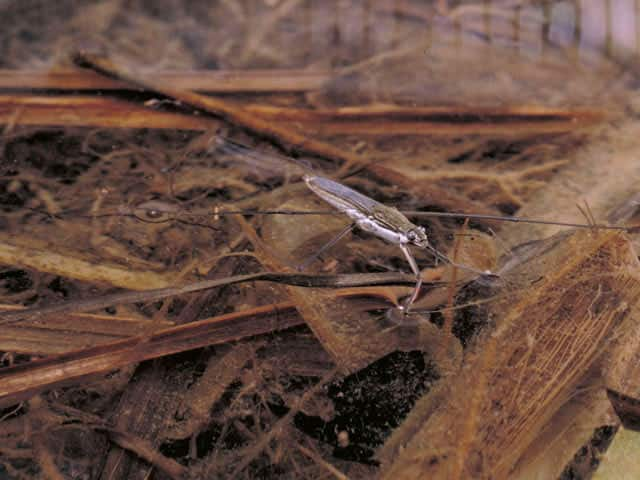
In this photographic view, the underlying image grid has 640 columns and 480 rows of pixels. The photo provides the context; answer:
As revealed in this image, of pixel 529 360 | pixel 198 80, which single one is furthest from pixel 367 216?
pixel 198 80

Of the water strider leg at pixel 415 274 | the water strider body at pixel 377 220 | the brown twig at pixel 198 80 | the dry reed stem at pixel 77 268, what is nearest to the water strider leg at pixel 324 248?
the water strider body at pixel 377 220

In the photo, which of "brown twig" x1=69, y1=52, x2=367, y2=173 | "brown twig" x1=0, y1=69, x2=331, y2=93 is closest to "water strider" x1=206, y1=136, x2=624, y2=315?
"brown twig" x1=69, y1=52, x2=367, y2=173

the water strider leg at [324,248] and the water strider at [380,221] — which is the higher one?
the water strider at [380,221]

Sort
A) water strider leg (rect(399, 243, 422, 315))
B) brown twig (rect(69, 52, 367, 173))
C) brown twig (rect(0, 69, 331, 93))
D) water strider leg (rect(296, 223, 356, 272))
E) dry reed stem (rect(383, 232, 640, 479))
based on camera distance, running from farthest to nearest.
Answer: brown twig (rect(0, 69, 331, 93))
brown twig (rect(69, 52, 367, 173))
water strider leg (rect(296, 223, 356, 272))
water strider leg (rect(399, 243, 422, 315))
dry reed stem (rect(383, 232, 640, 479))

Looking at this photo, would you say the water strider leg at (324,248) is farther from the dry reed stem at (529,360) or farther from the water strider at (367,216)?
the dry reed stem at (529,360)

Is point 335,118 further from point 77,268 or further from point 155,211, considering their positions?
point 77,268

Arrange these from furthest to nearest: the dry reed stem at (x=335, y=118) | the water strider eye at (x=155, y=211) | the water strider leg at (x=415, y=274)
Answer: the dry reed stem at (x=335, y=118) < the water strider eye at (x=155, y=211) < the water strider leg at (x=415, y=274)

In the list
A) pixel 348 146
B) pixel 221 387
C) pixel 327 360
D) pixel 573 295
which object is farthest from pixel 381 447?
pixel 348 146

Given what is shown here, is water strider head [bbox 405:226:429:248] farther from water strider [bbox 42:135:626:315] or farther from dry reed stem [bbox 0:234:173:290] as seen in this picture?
dry reed stem [bbox 0:234:173:290]
